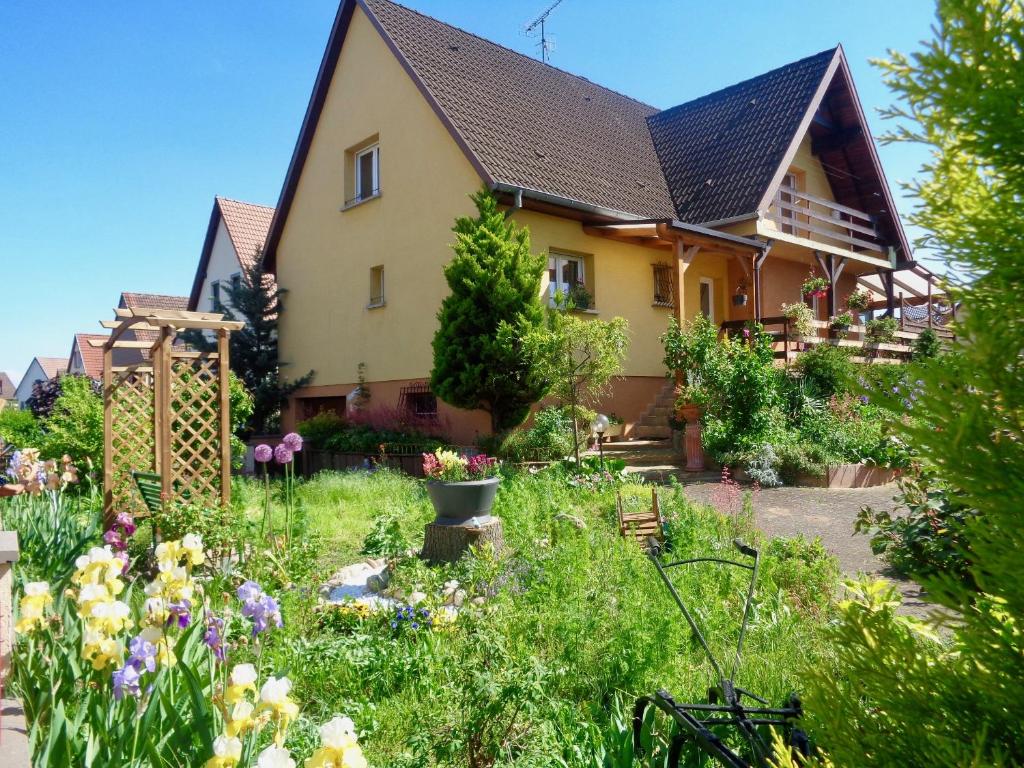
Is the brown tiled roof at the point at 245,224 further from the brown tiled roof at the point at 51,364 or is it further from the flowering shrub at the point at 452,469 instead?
the brown tiled roof at the point at 51,364

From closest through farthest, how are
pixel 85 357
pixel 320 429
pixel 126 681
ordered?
pixel 126 681 → pixel 320 429 → pixel 85 357

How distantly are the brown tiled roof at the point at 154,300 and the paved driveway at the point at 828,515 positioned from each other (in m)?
30.1

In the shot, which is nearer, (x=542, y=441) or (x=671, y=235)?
(x=542, y=441)

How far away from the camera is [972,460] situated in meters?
1.13

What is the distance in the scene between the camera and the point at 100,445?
31.0 ft

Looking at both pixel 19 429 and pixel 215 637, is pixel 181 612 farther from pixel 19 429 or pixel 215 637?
pixel 19 429

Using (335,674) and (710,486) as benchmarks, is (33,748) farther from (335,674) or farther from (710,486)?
(710,486)

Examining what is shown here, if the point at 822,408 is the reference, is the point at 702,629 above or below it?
below

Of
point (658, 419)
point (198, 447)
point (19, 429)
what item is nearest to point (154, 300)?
point (19, 429)

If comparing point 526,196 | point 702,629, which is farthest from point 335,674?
point 526,196

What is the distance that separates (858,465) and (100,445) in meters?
10.2

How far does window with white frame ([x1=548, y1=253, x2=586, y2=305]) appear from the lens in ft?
45.5

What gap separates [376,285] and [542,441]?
6.54 meters

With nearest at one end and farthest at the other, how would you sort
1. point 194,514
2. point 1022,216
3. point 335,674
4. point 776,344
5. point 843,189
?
point 1022,216 → point 335,674 → point 194,514 → point 776,344 → point 843,189
